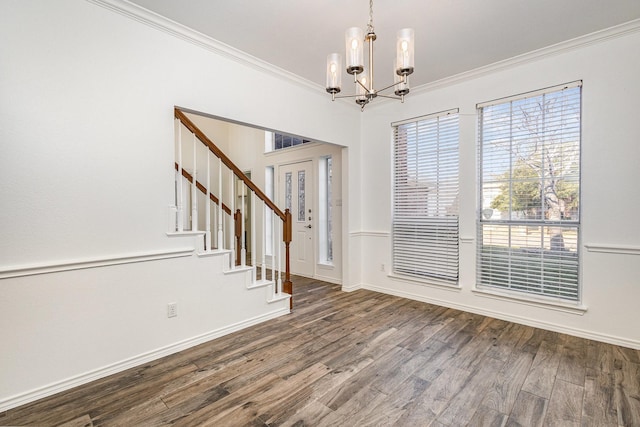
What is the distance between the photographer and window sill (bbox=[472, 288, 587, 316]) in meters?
2.85

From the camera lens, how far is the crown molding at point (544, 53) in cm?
259

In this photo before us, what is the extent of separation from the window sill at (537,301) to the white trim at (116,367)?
8.51ft

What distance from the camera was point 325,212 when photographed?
5035 millimetres

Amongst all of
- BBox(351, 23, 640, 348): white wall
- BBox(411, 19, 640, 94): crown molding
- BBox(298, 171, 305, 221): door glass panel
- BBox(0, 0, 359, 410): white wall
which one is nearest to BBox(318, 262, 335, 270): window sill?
BBox(298, 171, 305, 221): door glass panel

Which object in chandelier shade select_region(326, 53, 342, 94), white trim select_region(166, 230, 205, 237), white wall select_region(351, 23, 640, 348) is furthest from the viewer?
white wall select_region(351, 23, 640, 348)

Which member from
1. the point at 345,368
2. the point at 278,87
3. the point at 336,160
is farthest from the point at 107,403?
the point at 336,160

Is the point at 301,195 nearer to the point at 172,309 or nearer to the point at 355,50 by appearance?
the point at 172,309

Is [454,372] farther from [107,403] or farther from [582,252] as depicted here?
[107,403]

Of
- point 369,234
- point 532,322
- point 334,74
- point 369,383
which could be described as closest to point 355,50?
point 334,74

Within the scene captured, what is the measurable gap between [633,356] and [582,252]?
901 millimetres

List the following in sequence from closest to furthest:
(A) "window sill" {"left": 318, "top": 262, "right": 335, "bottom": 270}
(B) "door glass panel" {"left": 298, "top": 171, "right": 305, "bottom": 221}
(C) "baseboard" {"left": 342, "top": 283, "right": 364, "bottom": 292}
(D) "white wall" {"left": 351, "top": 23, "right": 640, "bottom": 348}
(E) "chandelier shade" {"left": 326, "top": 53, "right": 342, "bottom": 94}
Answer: (E) "chandelier shade" {"left": 326, "top": 53, "right": 342, "bottom": 94}
(D) "white wall" {"left": 351, "top": 23, "right": 640, "bottom": 348}
(C) "baseboard" {"left": 342, "top": 283, "right": 364, "bottom": 292}
(A) "window sill" {"left": 318, "top": 262, "right": 335, "bottom": 270}
(B) "door glass panel" {"left": 298, "top": 171, "right": 305, "bottom": 221}

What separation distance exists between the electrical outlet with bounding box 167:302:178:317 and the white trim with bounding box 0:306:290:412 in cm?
26

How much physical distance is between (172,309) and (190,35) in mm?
2387

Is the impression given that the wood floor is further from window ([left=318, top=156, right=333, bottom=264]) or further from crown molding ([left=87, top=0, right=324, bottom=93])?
crown molding ([left=87, top=0, right=324, bottom=93])
